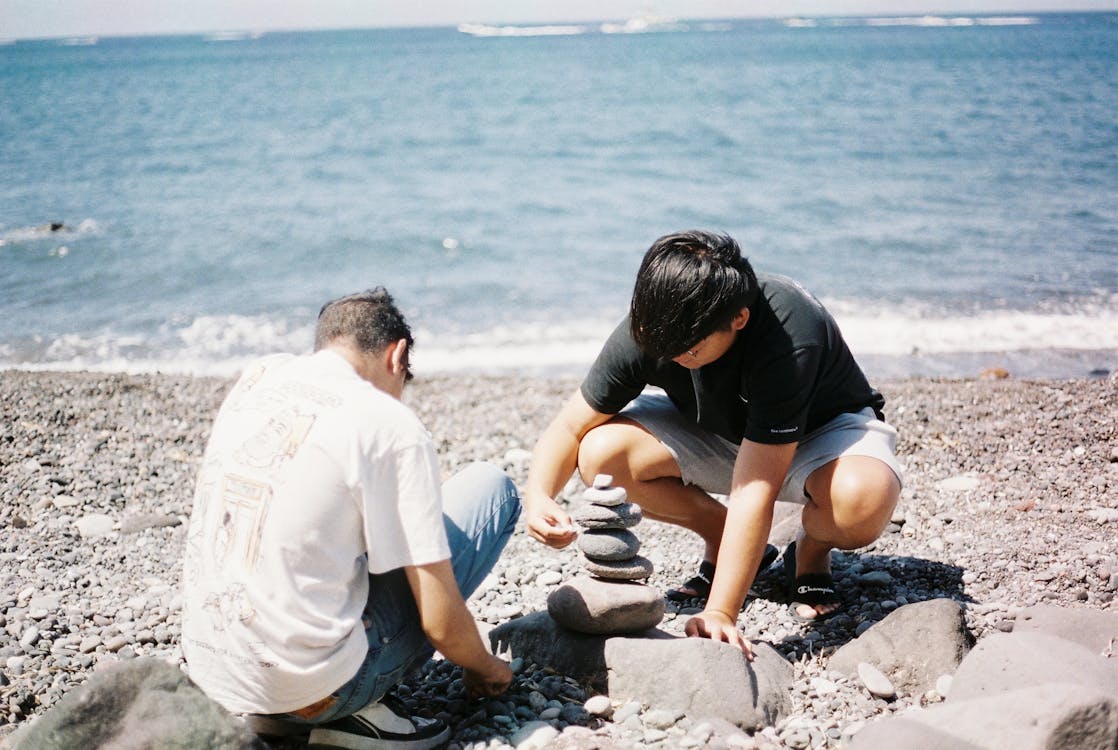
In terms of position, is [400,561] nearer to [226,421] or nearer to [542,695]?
[226,421]

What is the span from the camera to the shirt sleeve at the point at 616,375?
3945 millimetres

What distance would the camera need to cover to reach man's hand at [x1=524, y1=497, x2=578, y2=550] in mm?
3646

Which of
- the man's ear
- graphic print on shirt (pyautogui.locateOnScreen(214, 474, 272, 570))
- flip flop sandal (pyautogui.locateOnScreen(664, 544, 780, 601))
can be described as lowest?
flip flop sandal (pyautogui.locateOnScreen(664, 544, 780, 601))

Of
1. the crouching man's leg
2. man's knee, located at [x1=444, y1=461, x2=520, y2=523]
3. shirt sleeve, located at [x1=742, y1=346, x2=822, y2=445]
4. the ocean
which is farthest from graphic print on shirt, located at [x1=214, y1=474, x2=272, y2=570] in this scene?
the ocean

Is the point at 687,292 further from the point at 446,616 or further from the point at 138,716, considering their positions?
the point at 138,716

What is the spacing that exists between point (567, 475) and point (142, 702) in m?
2.03

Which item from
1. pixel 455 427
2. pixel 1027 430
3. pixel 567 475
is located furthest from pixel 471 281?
pixel 567 475

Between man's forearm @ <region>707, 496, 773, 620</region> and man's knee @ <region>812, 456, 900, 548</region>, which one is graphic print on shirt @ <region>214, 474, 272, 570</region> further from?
man's knee @ <region>812, 456, 900, 548</region>

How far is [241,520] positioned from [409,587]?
62 centimetres

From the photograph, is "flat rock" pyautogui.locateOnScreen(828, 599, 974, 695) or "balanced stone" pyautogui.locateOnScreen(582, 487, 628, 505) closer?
"flat rock" pyautogui.locateOnScreen(828, 599, 974, 695)

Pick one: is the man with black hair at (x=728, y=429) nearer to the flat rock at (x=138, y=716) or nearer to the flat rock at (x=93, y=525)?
Result: the flat rock at (x=138, y=716)

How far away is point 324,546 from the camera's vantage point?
8.95 ft

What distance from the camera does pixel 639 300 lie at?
3451mm

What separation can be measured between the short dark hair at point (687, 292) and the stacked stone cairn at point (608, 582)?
694mm
